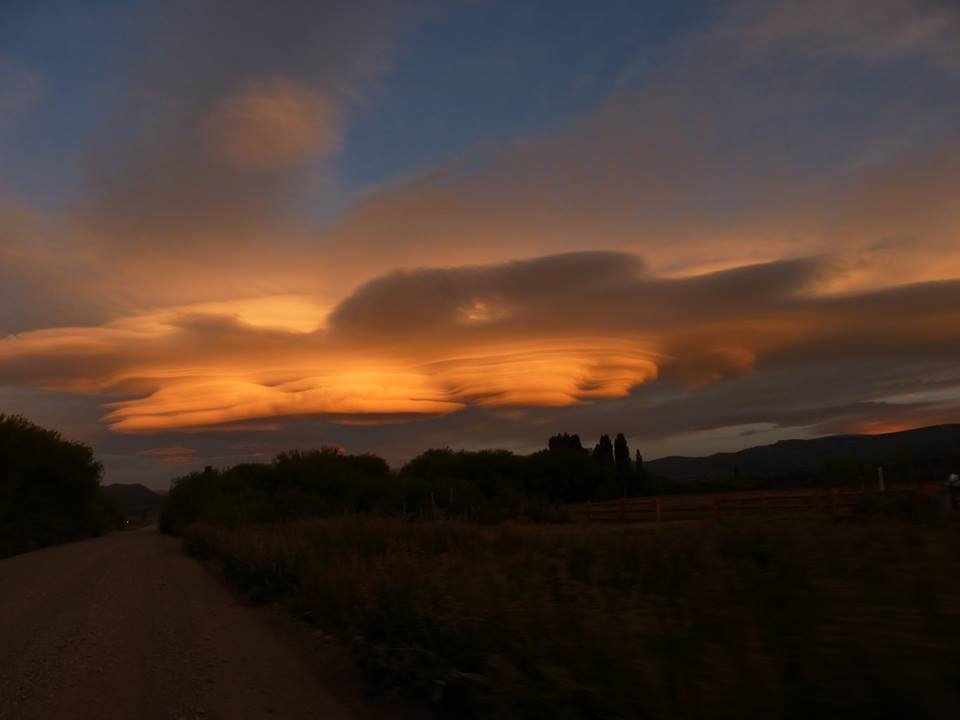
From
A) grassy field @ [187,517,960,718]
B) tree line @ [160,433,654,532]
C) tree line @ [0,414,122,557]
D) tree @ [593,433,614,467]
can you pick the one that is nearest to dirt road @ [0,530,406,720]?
grassy field @ [187,517,960,718]

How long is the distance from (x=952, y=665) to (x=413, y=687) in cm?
567

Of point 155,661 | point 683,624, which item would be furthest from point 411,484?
point 683,624

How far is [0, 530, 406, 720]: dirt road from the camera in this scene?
895 centimetres

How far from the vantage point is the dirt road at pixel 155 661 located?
29.3 ft

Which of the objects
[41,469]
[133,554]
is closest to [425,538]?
[133,554]

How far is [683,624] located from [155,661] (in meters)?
7.74

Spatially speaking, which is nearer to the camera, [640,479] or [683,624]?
[683,624]

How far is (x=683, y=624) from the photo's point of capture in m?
6.45

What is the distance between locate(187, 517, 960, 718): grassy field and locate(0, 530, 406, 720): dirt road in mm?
956

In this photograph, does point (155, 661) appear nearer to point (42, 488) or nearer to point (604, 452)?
point (42, 488)

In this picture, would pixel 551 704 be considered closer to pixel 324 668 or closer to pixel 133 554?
pixel 324 668

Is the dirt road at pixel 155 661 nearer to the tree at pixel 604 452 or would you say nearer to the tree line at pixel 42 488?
the tree line at pixel 42 488

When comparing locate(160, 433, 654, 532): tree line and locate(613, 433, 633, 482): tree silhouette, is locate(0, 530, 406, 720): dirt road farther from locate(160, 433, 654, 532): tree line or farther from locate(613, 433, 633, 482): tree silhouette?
locate(613, 433, 633, 482): tree silhouette

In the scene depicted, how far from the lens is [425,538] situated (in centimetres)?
1752
